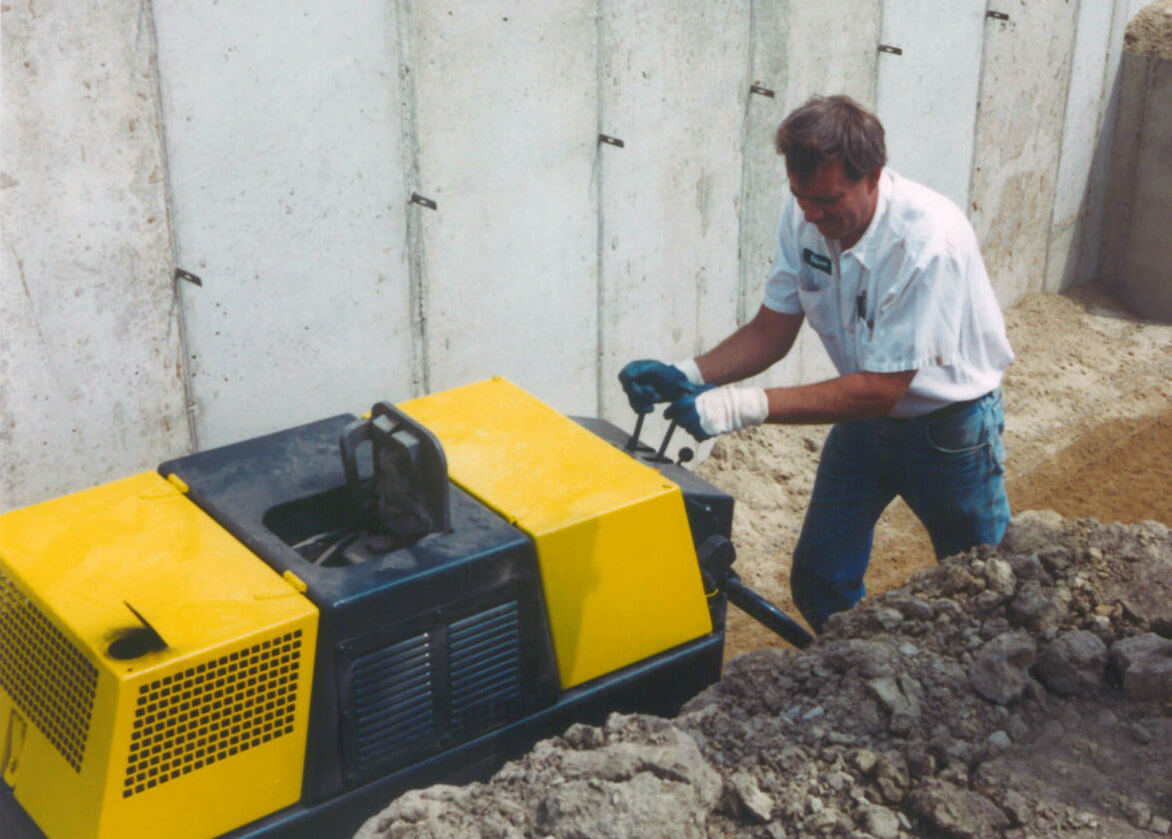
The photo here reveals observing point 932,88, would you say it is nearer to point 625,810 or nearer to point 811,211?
point 811,211

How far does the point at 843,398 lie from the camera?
3.53m

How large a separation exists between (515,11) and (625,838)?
327cm

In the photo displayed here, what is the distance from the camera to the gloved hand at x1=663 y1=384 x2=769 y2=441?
3434mm

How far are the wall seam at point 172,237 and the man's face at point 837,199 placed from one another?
192 centimetres

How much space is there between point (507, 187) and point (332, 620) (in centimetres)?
273

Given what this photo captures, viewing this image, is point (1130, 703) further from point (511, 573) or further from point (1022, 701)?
point (511, 573)

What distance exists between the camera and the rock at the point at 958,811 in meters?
2.57

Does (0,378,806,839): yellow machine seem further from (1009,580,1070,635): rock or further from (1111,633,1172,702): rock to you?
(1111,633,1172,702): rock

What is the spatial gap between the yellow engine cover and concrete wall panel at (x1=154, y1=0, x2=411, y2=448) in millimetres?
1621

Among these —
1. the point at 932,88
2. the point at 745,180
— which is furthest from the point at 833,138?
the point at 932,88

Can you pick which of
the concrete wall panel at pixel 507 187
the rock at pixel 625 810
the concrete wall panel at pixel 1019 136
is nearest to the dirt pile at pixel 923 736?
the rock at pixel 625 810

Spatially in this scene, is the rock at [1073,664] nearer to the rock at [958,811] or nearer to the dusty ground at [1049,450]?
the rock at [958,811]

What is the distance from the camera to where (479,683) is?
2.90m

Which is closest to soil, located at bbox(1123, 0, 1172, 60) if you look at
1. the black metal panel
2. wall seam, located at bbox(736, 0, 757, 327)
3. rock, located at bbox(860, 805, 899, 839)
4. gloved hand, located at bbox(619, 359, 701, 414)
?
wall seam, located at bbox(736, 0, 757, 327)
